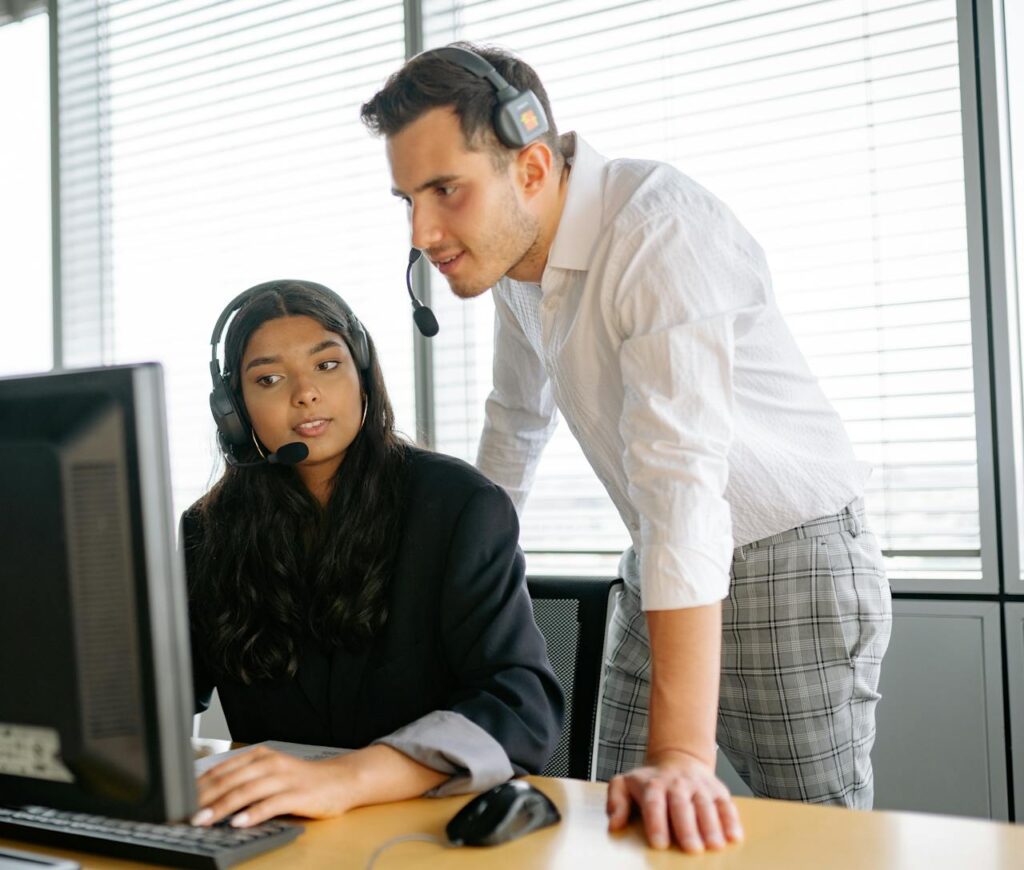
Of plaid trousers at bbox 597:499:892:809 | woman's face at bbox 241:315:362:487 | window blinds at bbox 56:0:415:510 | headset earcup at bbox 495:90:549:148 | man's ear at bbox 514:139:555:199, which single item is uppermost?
window blinds at bbox 56:0:415:510

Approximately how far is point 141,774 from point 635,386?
681 mm

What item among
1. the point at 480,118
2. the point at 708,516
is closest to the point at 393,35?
the point at 480,118

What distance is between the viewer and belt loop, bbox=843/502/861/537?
146 centimetres

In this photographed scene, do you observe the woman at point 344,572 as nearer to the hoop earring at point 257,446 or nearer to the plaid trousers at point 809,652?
the hoop earring at point 257,446

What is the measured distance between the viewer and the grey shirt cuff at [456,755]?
1.01m

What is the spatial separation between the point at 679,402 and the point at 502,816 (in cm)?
47

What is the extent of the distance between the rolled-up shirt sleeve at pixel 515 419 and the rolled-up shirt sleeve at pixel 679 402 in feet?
1.69

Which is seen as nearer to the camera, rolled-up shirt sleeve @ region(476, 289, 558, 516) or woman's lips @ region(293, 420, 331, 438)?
woman's lips @ region(293, 420, 331, 438)

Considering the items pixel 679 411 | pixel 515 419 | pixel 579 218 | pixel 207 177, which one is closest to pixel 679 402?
pixel 679 411

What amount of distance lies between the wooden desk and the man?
0.19 metres

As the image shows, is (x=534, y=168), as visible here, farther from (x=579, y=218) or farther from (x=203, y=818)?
(x=203, y=818)

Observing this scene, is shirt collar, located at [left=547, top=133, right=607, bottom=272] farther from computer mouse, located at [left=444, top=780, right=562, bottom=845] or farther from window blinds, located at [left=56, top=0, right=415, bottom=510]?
window blinds, located at [left=56, top=0, right=415, bottom=510]

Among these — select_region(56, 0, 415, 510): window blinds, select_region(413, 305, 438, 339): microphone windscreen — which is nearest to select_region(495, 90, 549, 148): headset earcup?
select_region(413, 305, 438, 339): microphone windscreen

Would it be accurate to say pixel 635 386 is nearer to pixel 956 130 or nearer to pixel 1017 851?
pixel 1017 851
